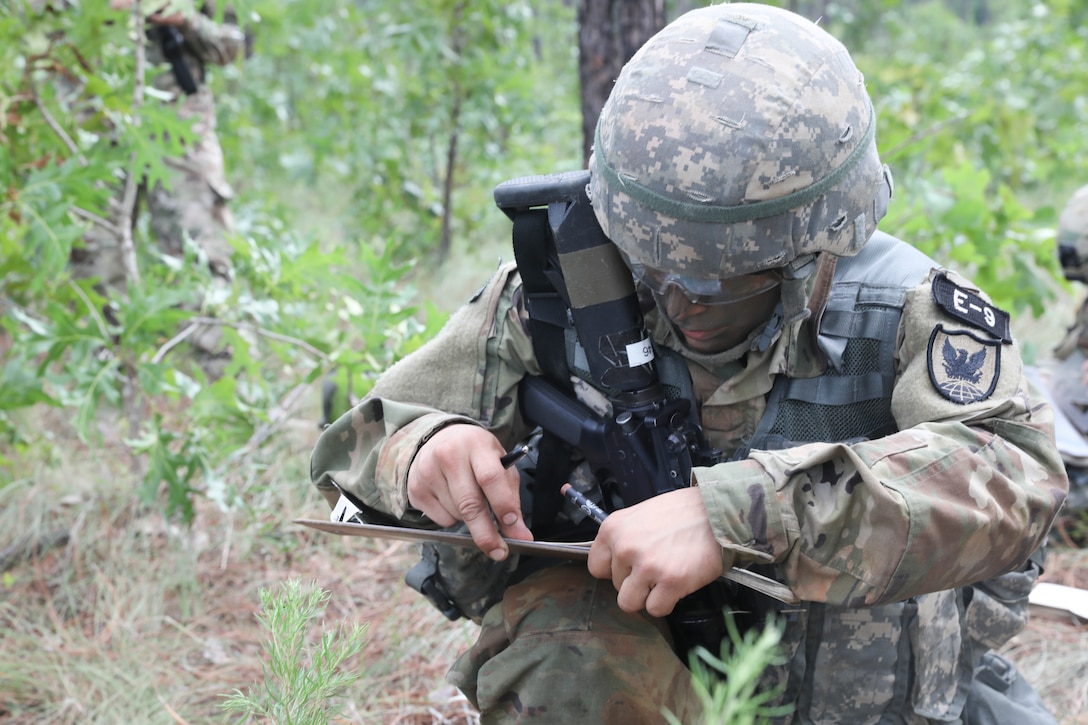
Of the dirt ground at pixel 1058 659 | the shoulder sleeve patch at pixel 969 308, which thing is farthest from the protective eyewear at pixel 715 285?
the dirt ground at pixel 1058 659

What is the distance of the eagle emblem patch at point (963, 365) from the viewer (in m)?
1.54

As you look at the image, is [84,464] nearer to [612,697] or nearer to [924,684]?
[612,697]

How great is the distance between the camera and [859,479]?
4.60 feet

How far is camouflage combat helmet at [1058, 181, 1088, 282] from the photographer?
3.58m

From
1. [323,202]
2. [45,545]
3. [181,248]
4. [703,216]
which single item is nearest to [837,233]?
[703,216]

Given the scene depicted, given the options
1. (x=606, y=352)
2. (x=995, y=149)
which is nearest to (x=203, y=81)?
(x=606, y=352)

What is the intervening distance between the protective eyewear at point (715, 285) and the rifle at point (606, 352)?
0.10 metres

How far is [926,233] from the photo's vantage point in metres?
3.64

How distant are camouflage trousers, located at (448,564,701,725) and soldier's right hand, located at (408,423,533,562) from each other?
181mm

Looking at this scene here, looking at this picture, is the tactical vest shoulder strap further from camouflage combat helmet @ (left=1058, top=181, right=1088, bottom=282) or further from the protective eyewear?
camouflage combat helmet @ (left=1058, top=181, right=1088, bottom=282)

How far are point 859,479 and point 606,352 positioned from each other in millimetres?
512

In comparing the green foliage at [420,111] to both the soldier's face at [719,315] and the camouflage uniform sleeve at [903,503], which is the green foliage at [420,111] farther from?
the camouflage uniform sleeve at [903,503]

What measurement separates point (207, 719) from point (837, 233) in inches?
65.3

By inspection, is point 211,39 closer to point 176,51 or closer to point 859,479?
point 176,51
